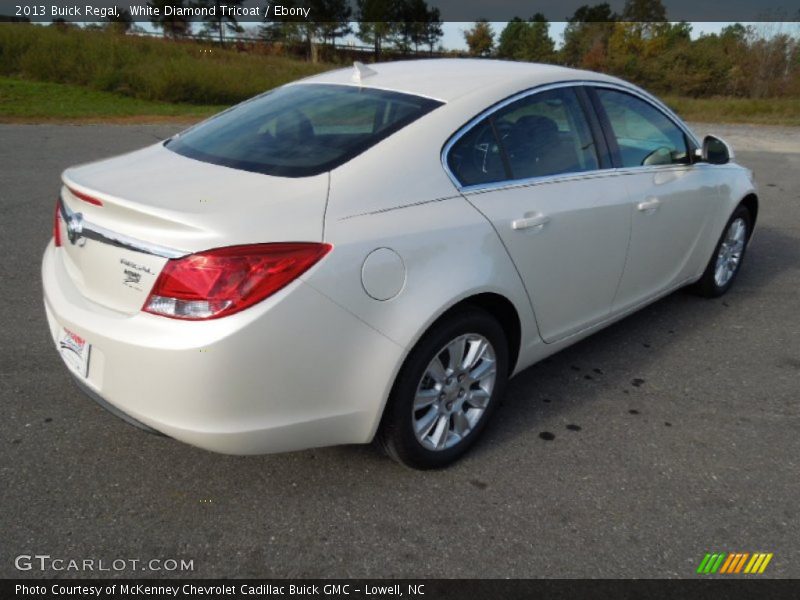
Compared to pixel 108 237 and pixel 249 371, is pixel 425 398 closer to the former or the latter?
pixel 249 371

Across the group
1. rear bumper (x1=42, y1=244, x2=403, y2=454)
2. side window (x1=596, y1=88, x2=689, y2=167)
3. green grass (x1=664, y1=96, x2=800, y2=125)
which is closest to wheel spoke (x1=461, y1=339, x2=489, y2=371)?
rear bumper (x1=42, y1=244, x2=403, y2=454)

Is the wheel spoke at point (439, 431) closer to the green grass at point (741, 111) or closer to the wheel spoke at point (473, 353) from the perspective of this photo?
the wheel spoke at point (473, 353)

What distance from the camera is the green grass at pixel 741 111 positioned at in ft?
70.9

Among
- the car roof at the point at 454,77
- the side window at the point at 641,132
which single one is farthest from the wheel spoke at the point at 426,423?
the side window at the point at 641,132

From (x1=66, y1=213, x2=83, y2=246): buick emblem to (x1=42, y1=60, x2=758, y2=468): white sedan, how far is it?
0.8 inches

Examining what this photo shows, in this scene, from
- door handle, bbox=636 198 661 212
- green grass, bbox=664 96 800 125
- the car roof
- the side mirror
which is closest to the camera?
Result: the car roof

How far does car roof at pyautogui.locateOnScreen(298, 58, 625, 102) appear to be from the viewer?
9.91 ft

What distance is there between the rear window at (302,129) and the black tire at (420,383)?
0.76 meters

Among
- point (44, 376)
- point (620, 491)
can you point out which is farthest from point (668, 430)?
point (44, 376)

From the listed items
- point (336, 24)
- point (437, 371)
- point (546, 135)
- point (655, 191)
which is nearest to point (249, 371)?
point (437, 371)

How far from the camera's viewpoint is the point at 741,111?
2345cm

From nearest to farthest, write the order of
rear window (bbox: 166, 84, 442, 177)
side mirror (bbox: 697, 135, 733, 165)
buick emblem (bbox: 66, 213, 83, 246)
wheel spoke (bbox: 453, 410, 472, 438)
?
buick emblem (bbox: 66, 213, 83, 246), rear window (bbox: 166, 84, 442, 177), wheel spoke (bbox: 453, 410, 472, 438), side mirror (bbox: 697, 135, 733, 165)

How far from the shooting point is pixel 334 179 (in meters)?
2.45

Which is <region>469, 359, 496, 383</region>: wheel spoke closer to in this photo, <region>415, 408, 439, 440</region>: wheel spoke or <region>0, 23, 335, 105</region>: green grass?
<region>415, 408, 439, 440</region>: wheel spoke
